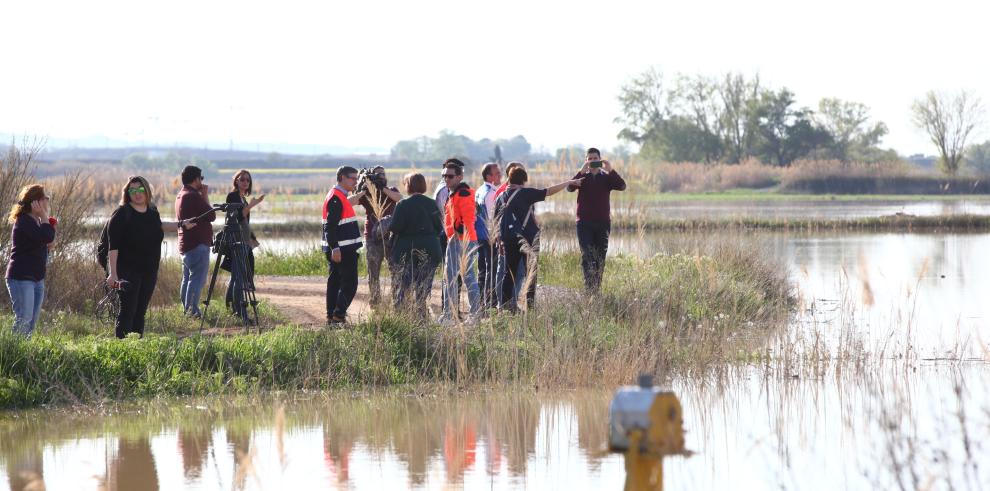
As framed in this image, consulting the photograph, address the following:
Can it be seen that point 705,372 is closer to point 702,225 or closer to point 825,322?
point 825,322

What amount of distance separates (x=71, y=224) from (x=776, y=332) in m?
8.15

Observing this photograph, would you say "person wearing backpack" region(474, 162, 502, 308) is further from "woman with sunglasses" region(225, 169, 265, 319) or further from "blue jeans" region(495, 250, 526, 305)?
"woman with sunglasses" region(225, 169, 265, 319)

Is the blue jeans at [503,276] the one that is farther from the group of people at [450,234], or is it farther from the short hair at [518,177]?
the short hair at [518,177]

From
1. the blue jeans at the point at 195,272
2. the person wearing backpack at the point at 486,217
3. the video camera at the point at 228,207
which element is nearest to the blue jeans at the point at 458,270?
the person wearing backpack at the point at 486,217

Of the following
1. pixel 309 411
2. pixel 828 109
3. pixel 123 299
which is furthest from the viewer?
pixel 828 109

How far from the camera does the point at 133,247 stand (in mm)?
12312

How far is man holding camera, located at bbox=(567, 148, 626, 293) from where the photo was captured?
15.8 metres

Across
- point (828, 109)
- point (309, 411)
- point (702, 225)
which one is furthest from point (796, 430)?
A: point (828, 109)

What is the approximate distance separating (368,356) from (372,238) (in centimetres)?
276

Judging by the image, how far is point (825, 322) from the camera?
1655 centimetres

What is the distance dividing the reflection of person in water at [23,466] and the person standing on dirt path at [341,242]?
4.38m

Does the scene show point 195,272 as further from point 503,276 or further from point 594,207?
point 594,207

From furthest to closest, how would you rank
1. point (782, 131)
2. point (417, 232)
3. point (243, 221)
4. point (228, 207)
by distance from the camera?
point (782, 131) → point (243, 221) → point (417, 232) → point (228, 207)

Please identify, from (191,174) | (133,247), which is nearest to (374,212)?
(191,174)
